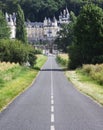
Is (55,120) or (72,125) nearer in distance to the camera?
(72,125)

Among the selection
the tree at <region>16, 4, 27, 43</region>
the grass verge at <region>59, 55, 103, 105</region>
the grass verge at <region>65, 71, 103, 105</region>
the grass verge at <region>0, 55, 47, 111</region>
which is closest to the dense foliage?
the grass verge at <region>59, 55, 103, 105</region>

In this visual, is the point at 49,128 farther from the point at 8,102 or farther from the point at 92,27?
the point at 92,27

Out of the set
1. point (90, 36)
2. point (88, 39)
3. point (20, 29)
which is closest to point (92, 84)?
point (90, 36)

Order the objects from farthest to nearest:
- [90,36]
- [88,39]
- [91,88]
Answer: [88,39]
[90,36]
[91,88]

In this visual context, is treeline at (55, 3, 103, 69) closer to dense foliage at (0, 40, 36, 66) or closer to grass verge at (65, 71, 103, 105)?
dense foliage at (0, 40, 36, 66)

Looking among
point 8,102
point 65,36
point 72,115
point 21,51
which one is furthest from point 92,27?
point 65,36

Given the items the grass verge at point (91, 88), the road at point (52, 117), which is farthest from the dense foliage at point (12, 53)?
the road at point (52, 117)

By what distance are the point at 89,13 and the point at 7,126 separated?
6830 centimetres

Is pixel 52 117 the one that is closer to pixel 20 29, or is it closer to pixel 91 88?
pixel 91 88

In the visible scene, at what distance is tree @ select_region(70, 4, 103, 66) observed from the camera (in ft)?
261

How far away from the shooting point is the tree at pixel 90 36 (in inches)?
3127

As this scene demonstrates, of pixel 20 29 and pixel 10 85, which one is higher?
pixel 20 29

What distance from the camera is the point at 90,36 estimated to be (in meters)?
80.4

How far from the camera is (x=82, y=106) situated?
25.4m
